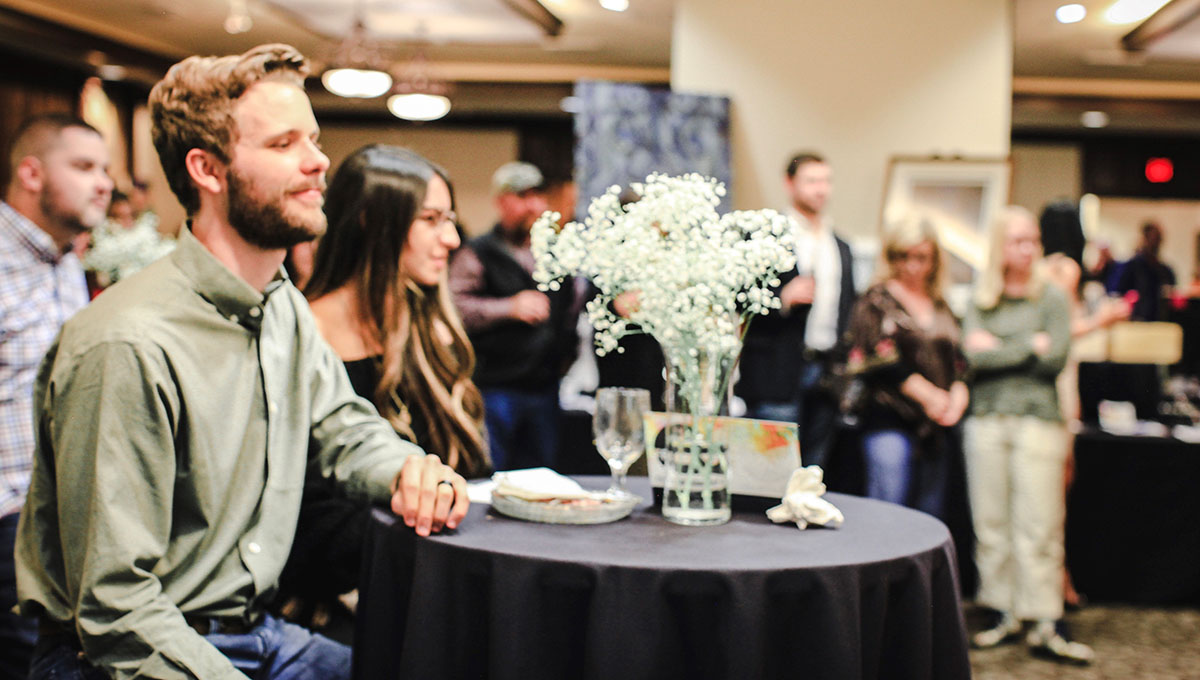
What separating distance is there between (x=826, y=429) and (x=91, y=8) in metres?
7.33

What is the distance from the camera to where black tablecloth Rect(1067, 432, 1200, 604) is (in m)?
4.60

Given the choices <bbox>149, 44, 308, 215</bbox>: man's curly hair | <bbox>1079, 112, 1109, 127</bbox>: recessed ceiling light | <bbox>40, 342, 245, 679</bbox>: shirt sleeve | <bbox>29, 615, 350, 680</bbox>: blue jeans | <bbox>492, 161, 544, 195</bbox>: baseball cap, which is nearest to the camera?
<bbox>40, 342, 245, 679</bbox>: shirt sleeve

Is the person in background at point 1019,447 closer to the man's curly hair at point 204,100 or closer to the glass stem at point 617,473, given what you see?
the glass stem at point 617,473

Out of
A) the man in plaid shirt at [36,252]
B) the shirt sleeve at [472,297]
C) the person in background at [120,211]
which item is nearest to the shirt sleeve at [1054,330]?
the shirt sleeve at [472,297]

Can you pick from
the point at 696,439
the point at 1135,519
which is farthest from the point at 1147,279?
the point at 696,439

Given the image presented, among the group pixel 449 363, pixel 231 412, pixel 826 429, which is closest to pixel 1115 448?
pixel 826 429

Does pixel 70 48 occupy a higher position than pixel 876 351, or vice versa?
pixel 70 48

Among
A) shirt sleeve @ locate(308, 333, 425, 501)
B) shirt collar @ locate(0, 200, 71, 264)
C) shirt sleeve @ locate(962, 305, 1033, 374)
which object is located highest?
shirt collar @ locate(0, 200, 71, 264)

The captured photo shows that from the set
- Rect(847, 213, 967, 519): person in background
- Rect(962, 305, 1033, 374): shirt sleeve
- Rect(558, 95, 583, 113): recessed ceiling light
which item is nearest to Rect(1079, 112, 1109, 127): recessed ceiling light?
Rect(558, 95, 583, 113): recessed ceiling light

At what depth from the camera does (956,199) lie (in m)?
5.52

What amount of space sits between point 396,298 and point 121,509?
1038 mm

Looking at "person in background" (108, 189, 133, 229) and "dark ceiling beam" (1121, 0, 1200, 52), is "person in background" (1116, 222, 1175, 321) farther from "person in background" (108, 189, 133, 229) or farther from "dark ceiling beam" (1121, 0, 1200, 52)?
"person in background" (108, 189, 133, 229)

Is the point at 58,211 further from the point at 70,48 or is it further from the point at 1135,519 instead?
the point at 70,48

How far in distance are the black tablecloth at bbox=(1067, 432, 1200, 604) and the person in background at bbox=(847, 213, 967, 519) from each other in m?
1.07
